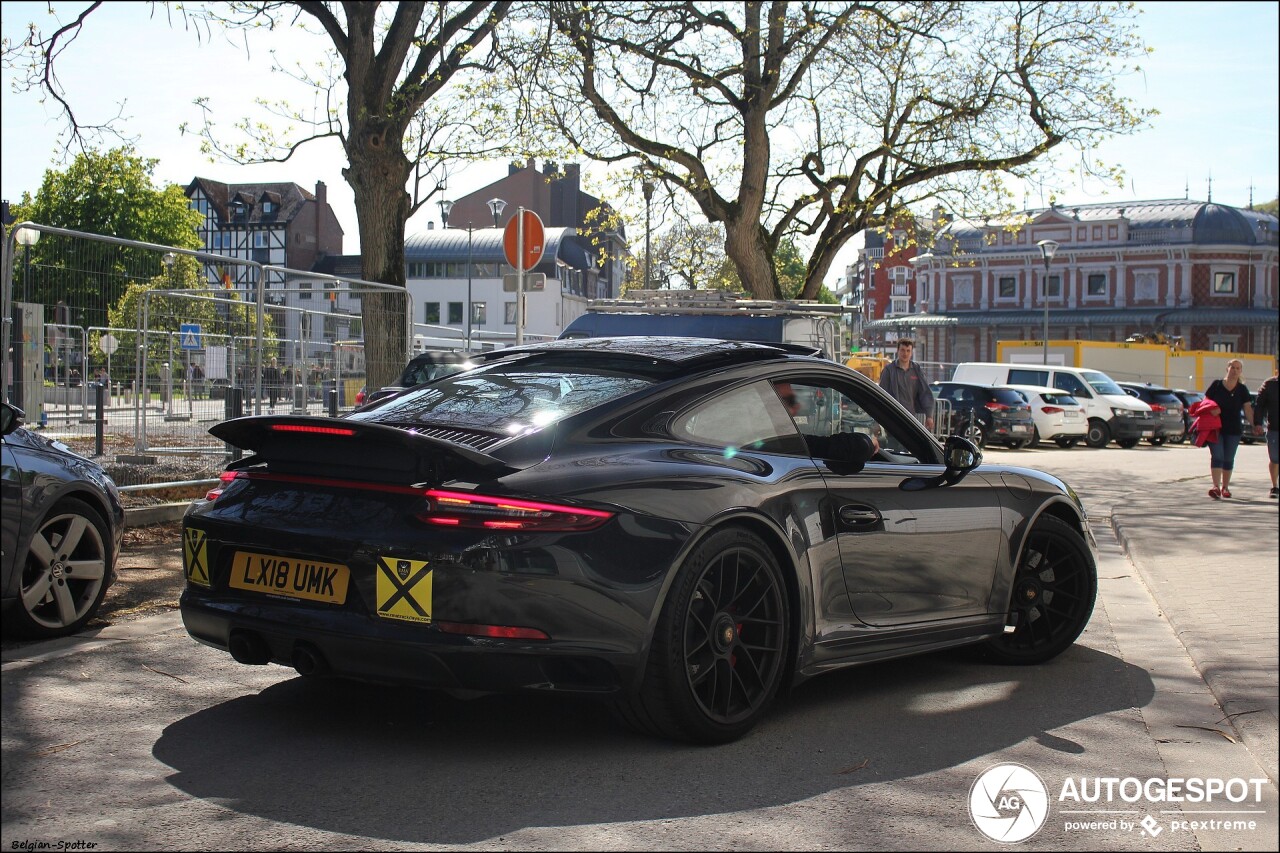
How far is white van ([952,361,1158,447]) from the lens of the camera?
111 ft

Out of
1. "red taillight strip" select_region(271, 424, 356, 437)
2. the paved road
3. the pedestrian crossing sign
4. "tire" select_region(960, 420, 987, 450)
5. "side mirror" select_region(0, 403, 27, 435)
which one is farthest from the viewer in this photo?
"tire" select_region(960, 420, 987, 450)

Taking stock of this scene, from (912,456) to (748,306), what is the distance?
33.5 feet

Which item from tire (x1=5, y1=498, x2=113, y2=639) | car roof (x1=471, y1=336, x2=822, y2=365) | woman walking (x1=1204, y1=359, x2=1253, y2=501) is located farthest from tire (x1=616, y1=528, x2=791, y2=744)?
woman walking (x1=1204, y1=359, x2=1253, y2=501)

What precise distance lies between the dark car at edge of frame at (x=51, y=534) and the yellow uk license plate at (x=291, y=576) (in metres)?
1.67

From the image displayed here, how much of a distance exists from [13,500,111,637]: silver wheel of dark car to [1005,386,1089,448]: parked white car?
28.1 metres

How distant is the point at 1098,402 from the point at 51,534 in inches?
1241

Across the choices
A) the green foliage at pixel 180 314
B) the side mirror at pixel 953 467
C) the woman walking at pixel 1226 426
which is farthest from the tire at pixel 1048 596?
the woman walking at pixel 1226 426

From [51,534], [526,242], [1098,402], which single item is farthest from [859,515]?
[1098,402]

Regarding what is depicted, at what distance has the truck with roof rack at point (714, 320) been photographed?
1508 cm

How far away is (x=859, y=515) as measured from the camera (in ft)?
16.5

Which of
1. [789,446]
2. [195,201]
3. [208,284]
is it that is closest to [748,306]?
[208,284]

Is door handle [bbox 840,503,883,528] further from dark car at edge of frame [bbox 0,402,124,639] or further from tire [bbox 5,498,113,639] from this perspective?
tire [bbox 5,498,113,639]

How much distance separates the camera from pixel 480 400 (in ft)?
15.8

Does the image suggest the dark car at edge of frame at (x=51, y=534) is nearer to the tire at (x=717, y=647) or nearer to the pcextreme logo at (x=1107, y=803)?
the tire at (x=717, y=647)
